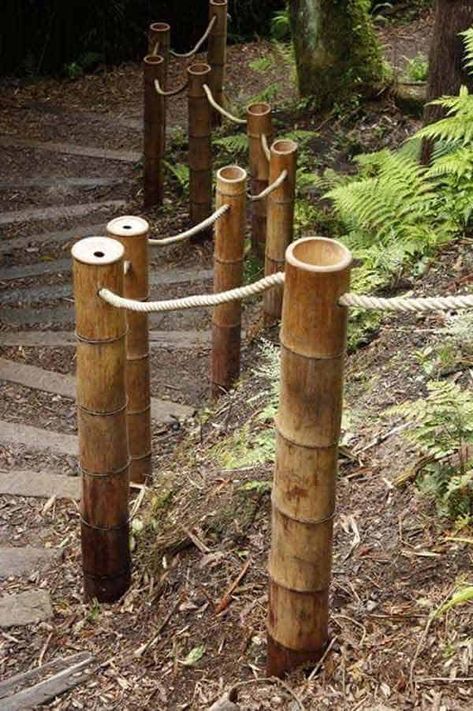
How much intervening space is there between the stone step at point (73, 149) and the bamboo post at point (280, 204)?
3.72 meters

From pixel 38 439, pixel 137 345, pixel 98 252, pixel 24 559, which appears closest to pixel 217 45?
pixel 38 439

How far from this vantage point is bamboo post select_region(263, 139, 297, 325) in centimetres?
527

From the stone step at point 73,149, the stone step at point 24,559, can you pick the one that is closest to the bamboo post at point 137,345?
the stone step at point 24,559

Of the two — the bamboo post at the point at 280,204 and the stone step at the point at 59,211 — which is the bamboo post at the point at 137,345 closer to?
the bamboo post at the point at 280,204

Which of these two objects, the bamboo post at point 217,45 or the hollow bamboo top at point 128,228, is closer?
the hollow bamboo top at point 128,228

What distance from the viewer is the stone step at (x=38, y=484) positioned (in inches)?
183

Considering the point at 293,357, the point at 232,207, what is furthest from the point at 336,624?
the point at 232,207

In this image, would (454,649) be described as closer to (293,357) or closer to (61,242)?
(293,357)

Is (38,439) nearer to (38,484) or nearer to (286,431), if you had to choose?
(38,484)

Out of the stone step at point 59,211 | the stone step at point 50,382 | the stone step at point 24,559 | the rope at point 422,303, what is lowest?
the stone step at point 50,382

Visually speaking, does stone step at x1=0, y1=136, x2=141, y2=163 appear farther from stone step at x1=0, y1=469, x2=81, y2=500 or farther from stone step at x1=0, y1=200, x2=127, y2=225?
stone step at x1=0, y1=469, x2=81, y2=500

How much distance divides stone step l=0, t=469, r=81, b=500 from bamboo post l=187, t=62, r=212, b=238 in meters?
2.97

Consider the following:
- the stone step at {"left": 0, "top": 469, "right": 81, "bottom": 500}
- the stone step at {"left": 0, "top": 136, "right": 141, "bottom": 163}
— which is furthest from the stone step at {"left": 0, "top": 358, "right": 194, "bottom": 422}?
the stone step at {"left": 0, "top": 136, "right": 141, "bottom": 163}

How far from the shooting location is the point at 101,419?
331 cm
